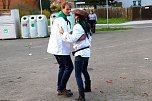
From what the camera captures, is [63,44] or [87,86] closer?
[63,44]

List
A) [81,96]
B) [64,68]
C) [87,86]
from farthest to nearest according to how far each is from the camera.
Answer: [87,86] → [64,68] → [81,96]

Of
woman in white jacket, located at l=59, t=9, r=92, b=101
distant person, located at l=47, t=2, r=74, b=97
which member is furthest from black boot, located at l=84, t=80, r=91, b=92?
woman in white jacket, located at l=59, t=9, r=92, b=101

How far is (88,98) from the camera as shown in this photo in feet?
23.0

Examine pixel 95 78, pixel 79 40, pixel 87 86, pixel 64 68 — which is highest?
pixel 79 40

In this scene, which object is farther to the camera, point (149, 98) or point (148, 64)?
point (148, 64)

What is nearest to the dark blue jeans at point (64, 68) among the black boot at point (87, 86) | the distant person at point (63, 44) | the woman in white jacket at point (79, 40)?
the distant person at point (63, 44)

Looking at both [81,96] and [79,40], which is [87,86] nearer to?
[81,96]

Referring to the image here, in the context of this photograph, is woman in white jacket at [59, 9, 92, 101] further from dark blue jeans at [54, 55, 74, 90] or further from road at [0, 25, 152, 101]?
road at [0, 25, 152, 101]

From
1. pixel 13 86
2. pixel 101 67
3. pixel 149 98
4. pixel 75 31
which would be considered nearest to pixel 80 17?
pixel 75 31

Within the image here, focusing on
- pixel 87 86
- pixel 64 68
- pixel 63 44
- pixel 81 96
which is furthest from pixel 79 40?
pixel 87 86

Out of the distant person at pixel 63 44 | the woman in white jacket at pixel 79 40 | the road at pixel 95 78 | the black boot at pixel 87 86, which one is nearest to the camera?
the woman in white jacket at pixel 79 40

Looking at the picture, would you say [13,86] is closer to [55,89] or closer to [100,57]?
[55,89]

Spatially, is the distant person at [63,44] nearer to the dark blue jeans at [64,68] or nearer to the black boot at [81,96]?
the dark blue jeans at [64,68]

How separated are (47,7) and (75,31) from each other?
60332mm
